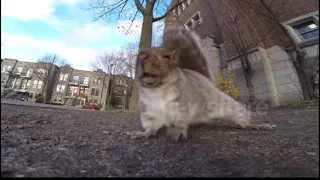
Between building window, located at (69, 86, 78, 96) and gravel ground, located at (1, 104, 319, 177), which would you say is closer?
gravel ground, located at (1, 104, 319, 177)

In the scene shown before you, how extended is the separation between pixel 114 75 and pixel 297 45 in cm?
849

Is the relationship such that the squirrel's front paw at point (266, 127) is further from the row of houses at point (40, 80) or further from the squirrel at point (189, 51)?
the row of houses at point (40, 80)

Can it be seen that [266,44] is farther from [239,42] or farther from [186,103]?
[186,103]

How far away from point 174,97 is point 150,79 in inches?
4.7

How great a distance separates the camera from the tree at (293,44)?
60cm

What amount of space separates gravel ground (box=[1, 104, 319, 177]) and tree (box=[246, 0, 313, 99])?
0.07m

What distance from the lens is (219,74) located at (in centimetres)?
103

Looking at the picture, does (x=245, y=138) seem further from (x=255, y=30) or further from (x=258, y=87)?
(x=255, y=30)

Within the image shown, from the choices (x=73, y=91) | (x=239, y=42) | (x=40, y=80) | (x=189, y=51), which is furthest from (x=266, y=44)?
(x=73, y=91)

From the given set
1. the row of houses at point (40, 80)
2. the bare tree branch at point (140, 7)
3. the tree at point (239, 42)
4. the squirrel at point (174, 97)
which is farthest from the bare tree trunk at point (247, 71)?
the bare tree branch at point (140, 7)

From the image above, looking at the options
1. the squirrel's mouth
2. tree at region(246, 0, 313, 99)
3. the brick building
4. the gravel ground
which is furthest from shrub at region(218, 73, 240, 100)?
the squirrel's mouth

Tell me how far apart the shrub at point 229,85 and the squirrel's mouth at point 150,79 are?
416 mm

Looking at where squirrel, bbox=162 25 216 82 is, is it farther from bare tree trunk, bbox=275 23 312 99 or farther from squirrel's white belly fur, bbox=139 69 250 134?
bare tree trunk, bbox=275 23 312 99

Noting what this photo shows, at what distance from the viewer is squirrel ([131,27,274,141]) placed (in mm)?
710
